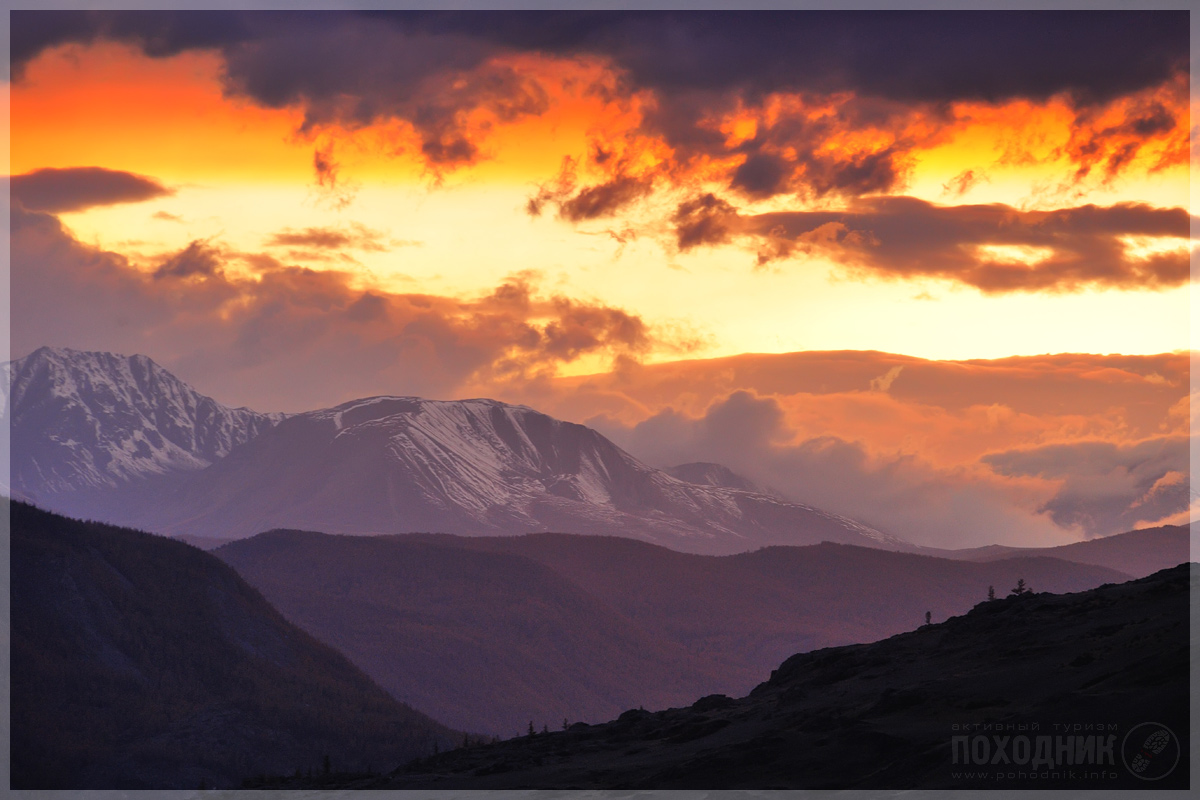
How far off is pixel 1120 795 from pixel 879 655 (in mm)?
41496

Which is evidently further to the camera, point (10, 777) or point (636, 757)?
point (10, 777)

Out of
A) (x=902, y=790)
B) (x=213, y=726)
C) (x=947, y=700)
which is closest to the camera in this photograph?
(x=902, y=790)

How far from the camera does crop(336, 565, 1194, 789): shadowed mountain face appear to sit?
254ft

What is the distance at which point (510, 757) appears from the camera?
112125mm

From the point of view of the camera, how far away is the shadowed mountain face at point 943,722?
Result: 254 feet

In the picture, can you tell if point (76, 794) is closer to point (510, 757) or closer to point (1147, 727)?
point (510, 757)

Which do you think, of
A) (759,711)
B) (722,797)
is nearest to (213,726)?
(759,711)

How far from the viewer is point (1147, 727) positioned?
245 feet

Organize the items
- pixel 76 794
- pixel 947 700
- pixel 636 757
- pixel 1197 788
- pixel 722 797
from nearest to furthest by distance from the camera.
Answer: pixel 1197 788 → pixel 722 797 → pixel 947 700 → pixel 636 757 → pixel 76 794

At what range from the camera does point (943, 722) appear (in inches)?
3543

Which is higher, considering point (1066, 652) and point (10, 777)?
point (1066, 652)

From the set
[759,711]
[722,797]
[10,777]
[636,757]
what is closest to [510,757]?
[636,757]

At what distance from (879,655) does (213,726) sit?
109 m

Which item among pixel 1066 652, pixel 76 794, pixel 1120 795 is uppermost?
pixel 1066 652
